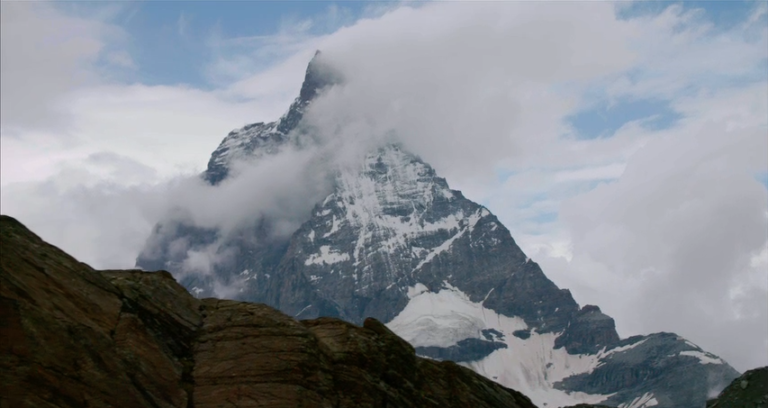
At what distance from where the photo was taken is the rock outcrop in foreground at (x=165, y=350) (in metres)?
35.2

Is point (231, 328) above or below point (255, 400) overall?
above

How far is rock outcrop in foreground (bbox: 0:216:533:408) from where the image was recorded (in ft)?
115

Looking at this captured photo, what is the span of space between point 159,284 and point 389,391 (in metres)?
10.2

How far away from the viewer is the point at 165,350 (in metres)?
40.5

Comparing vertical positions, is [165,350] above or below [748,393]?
above

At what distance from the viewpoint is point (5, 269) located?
3641 centimetres

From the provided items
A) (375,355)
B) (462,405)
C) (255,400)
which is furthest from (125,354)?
(462,405)

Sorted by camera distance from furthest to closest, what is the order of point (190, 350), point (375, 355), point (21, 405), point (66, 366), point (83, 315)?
point (375, 355) → point (190, 350) → point (83, 315) → point (66, 366) → point (21, 405)

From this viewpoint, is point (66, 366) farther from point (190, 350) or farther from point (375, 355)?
point (375, 355)

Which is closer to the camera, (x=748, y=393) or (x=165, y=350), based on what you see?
(x=165, y=350)

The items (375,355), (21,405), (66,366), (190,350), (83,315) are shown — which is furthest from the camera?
(375,355)

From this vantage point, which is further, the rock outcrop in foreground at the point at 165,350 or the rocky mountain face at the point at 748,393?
the rocky mountain face at the point at 748,393

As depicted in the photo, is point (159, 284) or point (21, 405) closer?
point (21, 405)

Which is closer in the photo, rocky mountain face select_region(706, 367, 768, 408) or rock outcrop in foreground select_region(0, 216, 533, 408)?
rock outcrop in foreground select_region(0, 216, 533, 408)
